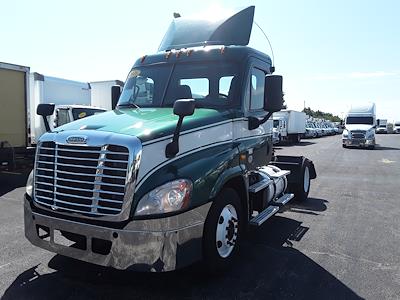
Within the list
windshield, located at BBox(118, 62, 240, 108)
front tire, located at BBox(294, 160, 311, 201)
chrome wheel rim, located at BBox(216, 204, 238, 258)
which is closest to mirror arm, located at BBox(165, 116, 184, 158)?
chrome wheel rim, located at BBox(216, 204, 238, 258)

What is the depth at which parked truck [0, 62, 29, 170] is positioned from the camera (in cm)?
1197

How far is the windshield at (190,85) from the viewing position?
17.2ft

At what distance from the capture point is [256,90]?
5.71 m

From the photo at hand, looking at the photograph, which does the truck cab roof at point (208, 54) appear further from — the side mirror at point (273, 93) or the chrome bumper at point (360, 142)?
the chrome bumper at point (360, 142)

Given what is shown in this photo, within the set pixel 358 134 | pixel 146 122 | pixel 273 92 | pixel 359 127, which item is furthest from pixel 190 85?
pixel 359 127

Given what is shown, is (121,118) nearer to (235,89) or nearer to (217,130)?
(217,130)

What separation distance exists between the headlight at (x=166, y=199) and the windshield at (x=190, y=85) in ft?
5.32

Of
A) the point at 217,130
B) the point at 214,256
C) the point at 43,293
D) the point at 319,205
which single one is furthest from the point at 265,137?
the point at 43,293

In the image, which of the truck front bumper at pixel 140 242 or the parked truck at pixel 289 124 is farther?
the parked truck at pixel 289 124

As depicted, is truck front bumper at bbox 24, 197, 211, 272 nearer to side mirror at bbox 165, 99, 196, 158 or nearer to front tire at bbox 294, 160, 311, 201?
side mirror at bbox 165, 99, 196, 158

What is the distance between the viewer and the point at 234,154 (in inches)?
194

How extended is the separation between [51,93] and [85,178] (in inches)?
525

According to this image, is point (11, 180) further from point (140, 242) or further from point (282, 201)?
point (140, 242)

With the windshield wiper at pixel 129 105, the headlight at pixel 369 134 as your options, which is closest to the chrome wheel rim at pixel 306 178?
the windshield wiper at pixel 129 105
